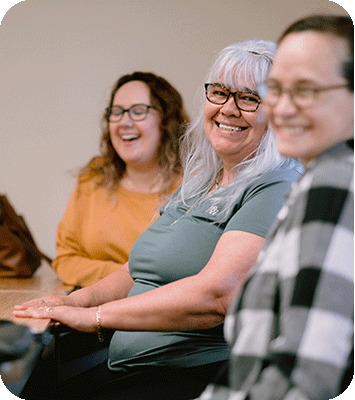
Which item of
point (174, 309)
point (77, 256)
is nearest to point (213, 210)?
point (174, 309)

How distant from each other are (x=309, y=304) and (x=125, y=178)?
1.65 metres

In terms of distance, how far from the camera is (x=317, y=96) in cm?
50

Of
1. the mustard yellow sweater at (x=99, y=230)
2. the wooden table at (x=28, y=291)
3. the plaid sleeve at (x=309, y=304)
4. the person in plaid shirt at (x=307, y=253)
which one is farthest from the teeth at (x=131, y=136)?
the plaid sleeve at (x=309, y=304)

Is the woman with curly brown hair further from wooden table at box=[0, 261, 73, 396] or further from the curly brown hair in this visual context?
wooden table at box=[0, 261, 73, 396]

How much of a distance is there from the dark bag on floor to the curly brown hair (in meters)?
0.35

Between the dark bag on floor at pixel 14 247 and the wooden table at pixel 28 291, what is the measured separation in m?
0.04

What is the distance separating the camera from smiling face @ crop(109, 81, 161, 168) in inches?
77.3

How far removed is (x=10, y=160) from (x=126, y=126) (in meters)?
0.93

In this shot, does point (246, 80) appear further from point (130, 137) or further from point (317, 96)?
point (130, 137)

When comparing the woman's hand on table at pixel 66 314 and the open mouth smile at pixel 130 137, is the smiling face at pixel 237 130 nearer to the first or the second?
the woman's hand on table at pixel 66 314

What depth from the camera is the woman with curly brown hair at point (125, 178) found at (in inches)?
73.2

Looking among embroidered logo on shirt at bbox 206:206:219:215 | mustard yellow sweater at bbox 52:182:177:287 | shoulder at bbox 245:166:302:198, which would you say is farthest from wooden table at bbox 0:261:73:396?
shoulder at bbox 245:166:302:198

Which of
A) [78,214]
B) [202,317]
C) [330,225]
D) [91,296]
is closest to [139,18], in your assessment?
[78,214]

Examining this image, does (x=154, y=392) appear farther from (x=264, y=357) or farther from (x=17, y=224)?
(x=17, y=224)
